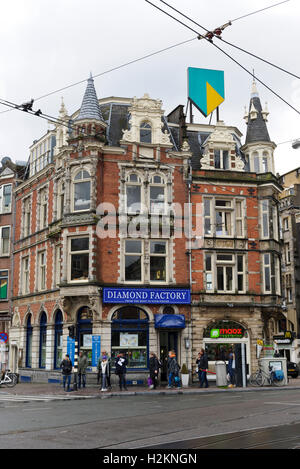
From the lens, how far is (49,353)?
3403 cm

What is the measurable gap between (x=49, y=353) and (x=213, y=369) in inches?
389

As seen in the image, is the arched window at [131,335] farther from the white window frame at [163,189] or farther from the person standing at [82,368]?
the white window frame at [163,189]

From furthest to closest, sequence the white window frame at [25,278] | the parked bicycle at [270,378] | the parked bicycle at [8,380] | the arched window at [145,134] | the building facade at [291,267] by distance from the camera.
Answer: the building facade at [291,267]
the white window frame at [25,278]
the arched window at [145,134]
the parked bicycle at [8,380]
the parked bicycle at [270,378]

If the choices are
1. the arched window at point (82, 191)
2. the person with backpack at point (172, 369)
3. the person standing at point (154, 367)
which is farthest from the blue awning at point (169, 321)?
the arched window at point (82, 191)

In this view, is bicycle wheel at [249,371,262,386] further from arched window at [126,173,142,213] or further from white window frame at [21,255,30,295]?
white window frame at [21,255,30,295]

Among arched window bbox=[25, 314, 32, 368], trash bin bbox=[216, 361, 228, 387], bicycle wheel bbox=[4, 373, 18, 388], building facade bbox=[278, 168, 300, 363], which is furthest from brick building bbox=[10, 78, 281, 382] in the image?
building facade bbox=[278, 168, 300, 363]

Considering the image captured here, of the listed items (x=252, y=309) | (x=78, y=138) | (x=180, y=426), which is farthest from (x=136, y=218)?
(x=180, y=426)

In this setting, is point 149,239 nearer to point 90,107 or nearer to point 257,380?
point 90,107

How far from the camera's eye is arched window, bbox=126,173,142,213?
32938 mm

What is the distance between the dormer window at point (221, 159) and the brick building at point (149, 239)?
0.30 feet

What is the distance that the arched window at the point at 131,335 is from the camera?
31422 mm

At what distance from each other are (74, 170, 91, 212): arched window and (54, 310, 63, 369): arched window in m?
6.60
